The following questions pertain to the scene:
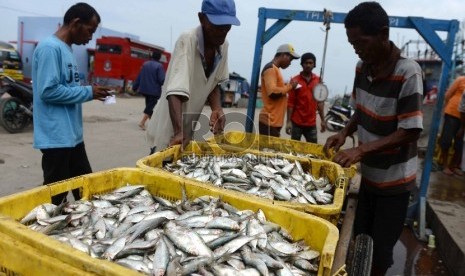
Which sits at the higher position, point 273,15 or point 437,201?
point 273,15

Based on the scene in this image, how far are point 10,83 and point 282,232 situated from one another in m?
8.20

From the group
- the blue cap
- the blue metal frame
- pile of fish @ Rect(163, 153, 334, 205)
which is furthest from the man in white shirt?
the blue metal frame

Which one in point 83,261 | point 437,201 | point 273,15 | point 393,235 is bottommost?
point 437,201

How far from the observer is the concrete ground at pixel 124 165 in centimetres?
417

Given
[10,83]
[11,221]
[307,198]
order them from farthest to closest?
1. [10,83]
2. [307,198]
3. [11,221]

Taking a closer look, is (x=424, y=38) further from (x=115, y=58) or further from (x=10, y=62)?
(x=115, y=58)

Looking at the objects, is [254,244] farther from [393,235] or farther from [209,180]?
[393,235]

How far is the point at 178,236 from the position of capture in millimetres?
1637

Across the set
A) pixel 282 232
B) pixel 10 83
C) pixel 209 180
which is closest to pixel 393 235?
pixel 282 232

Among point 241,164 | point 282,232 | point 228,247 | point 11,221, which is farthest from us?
point 241,164

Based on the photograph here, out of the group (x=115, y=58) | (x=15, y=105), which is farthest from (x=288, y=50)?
(x=115, y=58)

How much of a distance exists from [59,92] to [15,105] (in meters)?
6.46

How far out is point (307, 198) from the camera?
8.04ft

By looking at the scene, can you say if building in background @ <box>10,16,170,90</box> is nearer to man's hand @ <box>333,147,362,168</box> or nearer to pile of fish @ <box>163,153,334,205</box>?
pile of fish @ <box>163,153,334,205</box>
